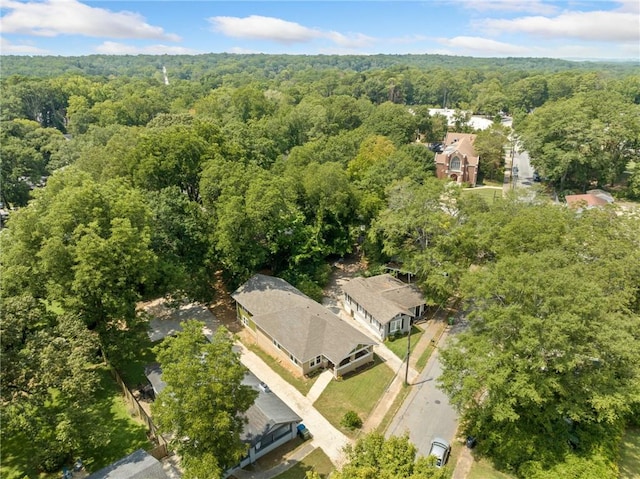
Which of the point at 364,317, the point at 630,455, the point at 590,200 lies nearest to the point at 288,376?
the point at 364,317

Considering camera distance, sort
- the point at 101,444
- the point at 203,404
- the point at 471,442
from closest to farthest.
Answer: the point at 203,404 → the point at 101,444 → the point at 471,442

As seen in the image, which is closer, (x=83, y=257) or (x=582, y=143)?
(x=83, y=257)

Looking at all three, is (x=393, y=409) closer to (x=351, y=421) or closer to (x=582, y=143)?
(x=351, y=421)

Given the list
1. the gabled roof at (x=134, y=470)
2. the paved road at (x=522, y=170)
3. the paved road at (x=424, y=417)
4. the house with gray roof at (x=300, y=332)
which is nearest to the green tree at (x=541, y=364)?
the paved road at (x=424, y=417)

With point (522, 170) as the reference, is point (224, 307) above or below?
below

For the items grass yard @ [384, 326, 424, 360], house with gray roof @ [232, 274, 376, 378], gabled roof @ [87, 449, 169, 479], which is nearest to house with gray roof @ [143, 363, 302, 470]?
gabled roof @ [87, 449, 169, 479]

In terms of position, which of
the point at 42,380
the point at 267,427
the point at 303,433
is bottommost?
the point at 303,433

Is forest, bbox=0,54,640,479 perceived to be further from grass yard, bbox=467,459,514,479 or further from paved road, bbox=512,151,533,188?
paved road, bbox=512,151,533,188

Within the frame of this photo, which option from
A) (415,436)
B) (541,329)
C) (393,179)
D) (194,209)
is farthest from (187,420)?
(393,179)
